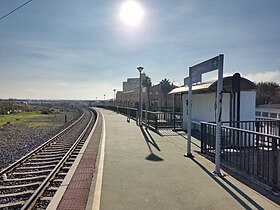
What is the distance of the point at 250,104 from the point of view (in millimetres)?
10508

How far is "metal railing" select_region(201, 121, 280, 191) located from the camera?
4969mm

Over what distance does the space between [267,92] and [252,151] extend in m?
39.2

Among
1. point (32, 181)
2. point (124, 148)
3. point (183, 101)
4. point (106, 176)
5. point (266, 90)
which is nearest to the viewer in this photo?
point (106, 176)

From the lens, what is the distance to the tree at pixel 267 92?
3925cm

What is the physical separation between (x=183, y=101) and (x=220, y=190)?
10.6 meters

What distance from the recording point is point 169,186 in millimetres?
5344

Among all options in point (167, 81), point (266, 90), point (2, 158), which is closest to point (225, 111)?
point (2, 158)

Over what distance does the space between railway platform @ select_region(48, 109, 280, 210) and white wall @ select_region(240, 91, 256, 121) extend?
3.64m

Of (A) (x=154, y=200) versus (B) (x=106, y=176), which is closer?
(A) (x=154, y=200)

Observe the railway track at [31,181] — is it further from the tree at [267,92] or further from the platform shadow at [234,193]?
the tree at [267,92]

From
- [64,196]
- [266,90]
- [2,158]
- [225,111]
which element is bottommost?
[2,158]

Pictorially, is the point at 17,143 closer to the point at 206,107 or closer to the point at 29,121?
the point at 206,107

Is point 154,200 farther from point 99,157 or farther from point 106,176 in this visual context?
point 99,157

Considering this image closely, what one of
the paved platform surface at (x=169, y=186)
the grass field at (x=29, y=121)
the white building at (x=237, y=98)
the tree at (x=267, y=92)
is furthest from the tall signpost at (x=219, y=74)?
the tree at (x=267, y=92)
